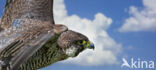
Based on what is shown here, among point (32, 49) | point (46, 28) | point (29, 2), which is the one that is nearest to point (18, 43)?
point (32, 49)

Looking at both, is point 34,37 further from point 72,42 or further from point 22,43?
point 72,42

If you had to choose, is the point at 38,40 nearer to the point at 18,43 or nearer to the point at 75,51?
the point at 18,43

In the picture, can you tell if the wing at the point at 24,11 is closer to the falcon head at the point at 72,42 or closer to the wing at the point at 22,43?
the wing at the point at 22,43

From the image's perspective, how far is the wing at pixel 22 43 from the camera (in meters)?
5.18

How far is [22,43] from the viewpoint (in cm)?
543

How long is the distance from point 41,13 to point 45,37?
1.32m

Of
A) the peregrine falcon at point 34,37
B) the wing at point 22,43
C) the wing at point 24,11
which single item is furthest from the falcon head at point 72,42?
the wing at point 24,11

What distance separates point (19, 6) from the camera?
6793mm

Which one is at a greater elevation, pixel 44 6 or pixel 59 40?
pixel 44 6

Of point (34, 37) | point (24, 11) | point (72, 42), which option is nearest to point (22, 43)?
point (34, 37)

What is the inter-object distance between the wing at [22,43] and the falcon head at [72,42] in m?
0.42

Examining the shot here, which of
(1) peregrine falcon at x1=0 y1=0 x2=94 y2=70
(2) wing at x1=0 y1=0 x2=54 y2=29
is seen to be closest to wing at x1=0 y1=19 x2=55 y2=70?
(1) peregrine falcon at x1=0 y1=0 x2=94 y2=70

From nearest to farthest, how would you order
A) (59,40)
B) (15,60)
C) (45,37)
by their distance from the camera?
1. (15,60)
2. (45,37)
3. (59,40)

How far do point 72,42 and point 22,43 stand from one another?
132cm
